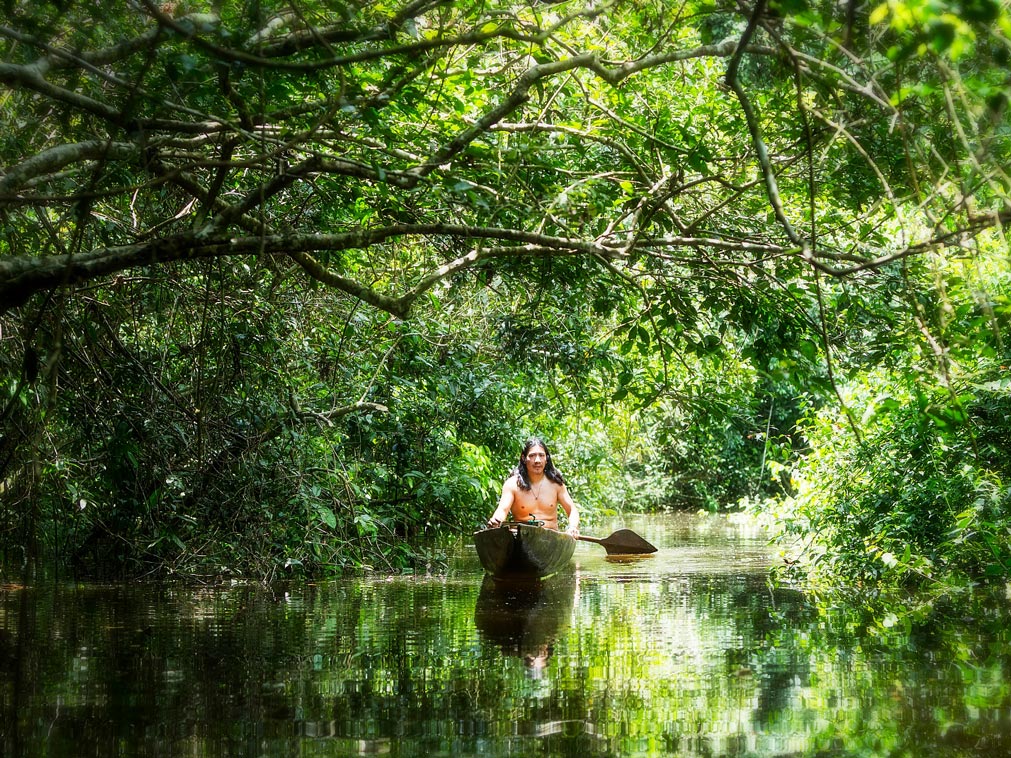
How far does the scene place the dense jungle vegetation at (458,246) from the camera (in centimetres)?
497

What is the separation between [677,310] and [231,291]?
11.2ft

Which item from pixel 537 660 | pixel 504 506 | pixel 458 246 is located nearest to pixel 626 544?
pixel 504 506

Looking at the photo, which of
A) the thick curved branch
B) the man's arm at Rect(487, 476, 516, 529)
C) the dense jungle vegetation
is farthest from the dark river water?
the thick curved branch

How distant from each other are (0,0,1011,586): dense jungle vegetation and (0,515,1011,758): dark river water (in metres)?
0.93

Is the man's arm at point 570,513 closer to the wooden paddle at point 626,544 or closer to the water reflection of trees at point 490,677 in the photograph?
the wooden paddle at point 626,544

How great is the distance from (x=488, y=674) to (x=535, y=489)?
5.91 metres

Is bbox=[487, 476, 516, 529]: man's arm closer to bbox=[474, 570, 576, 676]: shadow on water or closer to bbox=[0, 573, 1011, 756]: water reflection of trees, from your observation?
bbox=[474, 570, 576, 676]: shadow on water

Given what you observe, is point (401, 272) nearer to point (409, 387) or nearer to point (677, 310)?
point (409, 387)

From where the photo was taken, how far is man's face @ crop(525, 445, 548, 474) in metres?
10.9

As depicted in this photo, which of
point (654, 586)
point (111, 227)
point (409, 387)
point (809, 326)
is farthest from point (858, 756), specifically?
point (409, 387)

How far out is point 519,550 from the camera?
9367 mm

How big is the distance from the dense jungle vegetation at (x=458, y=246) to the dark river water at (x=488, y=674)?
3.05ft

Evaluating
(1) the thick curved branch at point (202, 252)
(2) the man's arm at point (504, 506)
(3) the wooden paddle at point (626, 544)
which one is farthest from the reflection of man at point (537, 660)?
(3) the wooden paddle at point (626, 544)

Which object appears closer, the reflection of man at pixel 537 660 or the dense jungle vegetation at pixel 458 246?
the dense jungle vegetation at pixel 458 246
